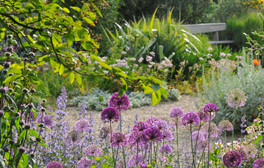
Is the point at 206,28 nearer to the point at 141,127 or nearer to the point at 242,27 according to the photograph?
the point at 242,27

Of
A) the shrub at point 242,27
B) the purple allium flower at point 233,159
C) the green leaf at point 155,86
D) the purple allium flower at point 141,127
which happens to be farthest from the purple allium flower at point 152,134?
the shrub at point 242,27

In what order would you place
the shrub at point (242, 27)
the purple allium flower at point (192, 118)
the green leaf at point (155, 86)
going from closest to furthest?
the green leaf at point (155, 86)
the purple allium flower at point (192, 118)
the shrub at point (242, 27)

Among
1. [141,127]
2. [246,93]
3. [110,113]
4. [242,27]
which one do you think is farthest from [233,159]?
[242,27]

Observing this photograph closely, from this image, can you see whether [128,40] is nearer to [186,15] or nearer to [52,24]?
[52,24]

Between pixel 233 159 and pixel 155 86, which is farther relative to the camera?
pixel 233 159

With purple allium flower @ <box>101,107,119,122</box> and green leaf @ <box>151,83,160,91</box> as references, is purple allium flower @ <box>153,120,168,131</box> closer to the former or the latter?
purple allium flower @ <box>101,107,119,122</box>

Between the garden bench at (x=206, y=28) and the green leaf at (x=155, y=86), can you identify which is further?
the garden bench at (x=206, y=28)

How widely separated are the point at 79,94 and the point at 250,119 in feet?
11.5

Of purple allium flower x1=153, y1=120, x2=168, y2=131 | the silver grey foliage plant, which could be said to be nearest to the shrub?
the silver grey foliage plant

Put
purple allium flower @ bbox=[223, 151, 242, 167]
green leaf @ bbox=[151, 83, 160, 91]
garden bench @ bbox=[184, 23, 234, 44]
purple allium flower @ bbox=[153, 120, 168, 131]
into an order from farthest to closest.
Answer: garden bench @ bbox=[184, 23, 234, 44], purple allium flower @ bbox=[153, 120, 168, 131], purple allium flower @ bbox=[223, 151, 242, 167], green leaf @ bbox=[151, 83, 160, 91]

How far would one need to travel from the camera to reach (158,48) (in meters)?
7.71

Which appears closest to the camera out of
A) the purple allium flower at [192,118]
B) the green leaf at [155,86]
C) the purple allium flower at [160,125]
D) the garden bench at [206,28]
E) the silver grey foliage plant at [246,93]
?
the green leaf at [155,86]

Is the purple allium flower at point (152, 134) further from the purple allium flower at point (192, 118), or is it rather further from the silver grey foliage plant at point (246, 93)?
the silver grey foliage plant at point (246, 93)

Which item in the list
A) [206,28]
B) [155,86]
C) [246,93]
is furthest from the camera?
[206,28]
